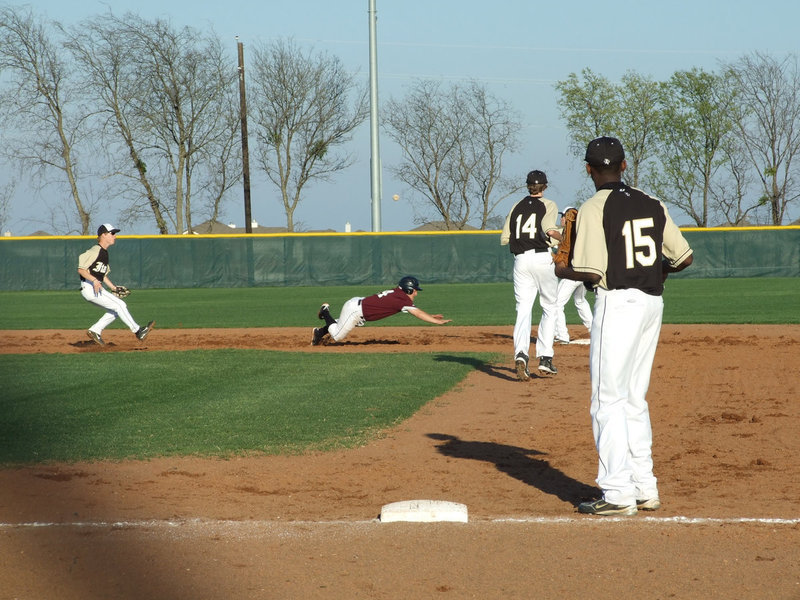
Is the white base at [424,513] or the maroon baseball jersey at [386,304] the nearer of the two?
the white base at [424,513]

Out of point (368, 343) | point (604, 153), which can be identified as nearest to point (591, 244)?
point (604, 153)

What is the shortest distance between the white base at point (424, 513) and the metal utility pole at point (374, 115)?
23442mm

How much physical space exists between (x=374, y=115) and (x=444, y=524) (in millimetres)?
23768

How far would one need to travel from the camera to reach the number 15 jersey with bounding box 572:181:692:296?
4.29 m

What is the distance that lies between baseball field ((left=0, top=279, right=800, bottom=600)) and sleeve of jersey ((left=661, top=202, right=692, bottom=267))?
1217 mm

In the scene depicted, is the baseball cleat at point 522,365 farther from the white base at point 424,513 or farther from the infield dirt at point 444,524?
the white base at point 424,513

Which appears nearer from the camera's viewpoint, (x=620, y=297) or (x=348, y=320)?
(x=620, y=297)

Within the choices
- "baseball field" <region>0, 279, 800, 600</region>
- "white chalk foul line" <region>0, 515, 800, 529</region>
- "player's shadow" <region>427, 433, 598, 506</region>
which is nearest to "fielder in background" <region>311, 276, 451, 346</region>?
"baseball field" <region>0, 279, 800, 600</region>

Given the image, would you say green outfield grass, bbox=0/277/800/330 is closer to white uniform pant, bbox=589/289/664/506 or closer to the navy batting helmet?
the navy batting helmet

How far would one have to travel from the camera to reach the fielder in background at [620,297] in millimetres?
4289

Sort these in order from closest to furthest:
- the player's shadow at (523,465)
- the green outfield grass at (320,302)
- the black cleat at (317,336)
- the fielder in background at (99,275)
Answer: the player's shadow at (523,465) → the fielder in background at (99,275) → the black cleat at (317,336) → the green outfield grass at (320,302)

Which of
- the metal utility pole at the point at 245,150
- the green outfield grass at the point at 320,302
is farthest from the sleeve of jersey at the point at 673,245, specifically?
the metal utility pole at the point at 245,150

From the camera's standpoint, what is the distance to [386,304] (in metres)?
11.5

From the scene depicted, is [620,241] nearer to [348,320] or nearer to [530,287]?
[530,287]
